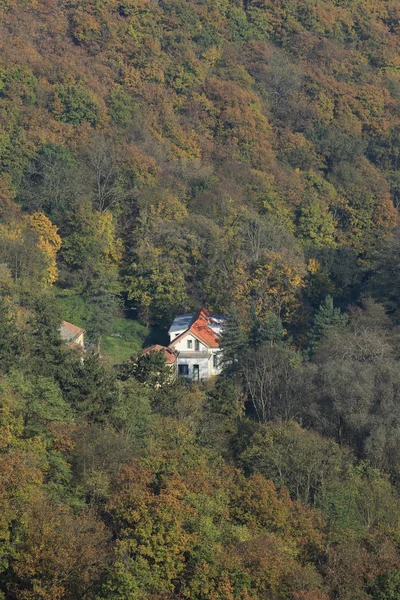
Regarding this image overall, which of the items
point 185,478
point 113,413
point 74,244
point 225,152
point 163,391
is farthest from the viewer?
point 225,152

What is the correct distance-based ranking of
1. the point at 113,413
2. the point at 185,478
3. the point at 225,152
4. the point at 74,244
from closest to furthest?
the point at 185,478 → the point at 113,413 → the point at 74,244 → the point at 225,152

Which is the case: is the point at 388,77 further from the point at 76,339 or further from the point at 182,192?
the point at 76,339

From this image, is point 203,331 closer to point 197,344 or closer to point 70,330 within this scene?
point 197,344

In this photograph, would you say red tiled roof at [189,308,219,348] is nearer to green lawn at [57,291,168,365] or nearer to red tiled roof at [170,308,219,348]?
red tiled roof at [170,308,219,348]

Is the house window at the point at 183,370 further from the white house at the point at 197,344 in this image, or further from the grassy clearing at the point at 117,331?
the grassy clearing at the point at 117,331

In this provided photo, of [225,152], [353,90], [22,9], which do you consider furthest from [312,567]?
[22,9]

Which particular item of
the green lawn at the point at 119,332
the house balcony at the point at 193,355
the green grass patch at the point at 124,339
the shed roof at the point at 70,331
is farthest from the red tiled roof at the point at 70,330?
the house balcony at the point at 193,355
